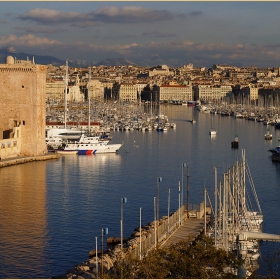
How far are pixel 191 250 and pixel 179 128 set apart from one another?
26948 millimetres

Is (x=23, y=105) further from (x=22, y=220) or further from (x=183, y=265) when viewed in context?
(x=183, y=265)

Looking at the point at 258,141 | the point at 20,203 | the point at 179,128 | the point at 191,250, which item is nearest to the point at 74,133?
the point at 258,141

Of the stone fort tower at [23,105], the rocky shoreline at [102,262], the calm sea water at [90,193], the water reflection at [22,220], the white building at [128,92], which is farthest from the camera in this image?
the white building at [128,92]

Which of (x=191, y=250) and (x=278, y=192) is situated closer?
Answer: (x=191, y=250)

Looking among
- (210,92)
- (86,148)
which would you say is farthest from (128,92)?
(86,148)

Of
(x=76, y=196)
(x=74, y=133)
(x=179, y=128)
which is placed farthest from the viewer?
(x=179, y=128)

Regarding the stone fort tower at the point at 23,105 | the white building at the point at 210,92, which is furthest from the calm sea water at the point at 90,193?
the white building at the point at 210,92

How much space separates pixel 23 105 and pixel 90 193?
618 cm

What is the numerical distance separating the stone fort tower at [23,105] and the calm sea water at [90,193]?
0.89 meters

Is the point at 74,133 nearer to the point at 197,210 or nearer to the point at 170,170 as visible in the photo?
the point at 170,170

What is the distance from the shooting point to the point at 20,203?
14.1m

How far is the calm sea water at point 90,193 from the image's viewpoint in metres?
10.8

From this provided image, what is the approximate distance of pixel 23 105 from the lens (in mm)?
20969

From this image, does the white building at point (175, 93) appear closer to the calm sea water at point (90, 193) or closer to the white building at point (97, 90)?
the white building at point (97, 90)
